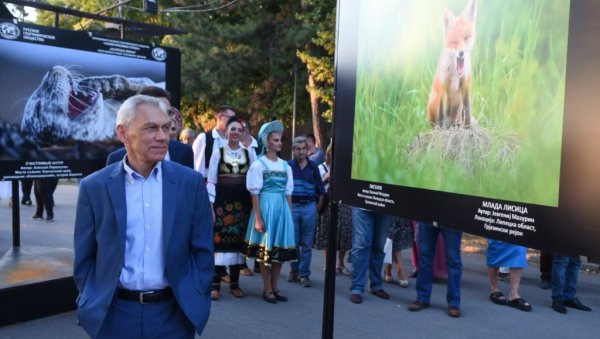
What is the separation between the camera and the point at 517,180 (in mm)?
2082

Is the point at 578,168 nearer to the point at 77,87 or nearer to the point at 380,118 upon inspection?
the point at 380,118

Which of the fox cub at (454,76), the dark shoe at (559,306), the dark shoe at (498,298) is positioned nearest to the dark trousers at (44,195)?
the dark shoe at (498,298)

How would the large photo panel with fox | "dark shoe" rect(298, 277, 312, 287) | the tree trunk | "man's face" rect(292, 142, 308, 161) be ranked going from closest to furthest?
1. the large photo panel with fox
2. "man's face" rect(292, 142, 308, 161)
3. "dark shoe" rect(298, 277, 312, 287)
4. the tree trunk

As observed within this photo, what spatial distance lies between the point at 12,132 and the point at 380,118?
4.49m

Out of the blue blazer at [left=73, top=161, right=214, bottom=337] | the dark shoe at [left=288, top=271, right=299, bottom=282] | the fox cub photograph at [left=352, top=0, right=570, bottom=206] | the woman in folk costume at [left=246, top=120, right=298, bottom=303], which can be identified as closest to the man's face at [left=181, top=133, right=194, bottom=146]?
the dark shoe at [left=288, top=271, right=299, bottom=282]

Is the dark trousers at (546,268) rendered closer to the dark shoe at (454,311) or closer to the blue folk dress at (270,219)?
the dark shoe at (454,311)

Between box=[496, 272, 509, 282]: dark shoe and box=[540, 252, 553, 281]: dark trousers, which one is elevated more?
box=[540, 252, 553, 281]: dark trousers

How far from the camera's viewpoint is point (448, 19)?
2459mm

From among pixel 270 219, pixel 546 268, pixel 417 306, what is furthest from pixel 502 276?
pixel 270 219

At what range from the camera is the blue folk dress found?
617cm

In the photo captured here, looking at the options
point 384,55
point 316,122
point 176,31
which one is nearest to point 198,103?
point 316,122

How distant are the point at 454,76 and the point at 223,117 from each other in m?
4.15

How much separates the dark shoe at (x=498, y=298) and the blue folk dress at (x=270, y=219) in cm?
235

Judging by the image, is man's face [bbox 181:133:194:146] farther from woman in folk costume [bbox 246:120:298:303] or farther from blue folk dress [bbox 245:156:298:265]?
blue folk dress [bbox 245:156:298:265]
